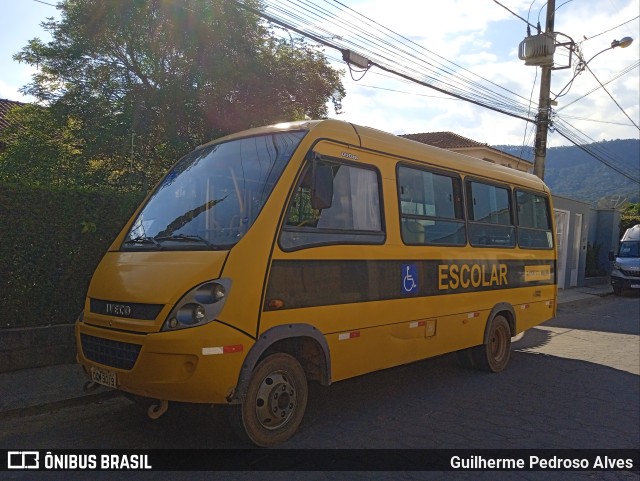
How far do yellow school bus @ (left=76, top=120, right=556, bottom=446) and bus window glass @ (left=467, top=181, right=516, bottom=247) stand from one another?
18.1 inches

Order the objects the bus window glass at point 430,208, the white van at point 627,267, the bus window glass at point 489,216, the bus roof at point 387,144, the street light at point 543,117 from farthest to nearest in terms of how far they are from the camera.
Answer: the white van at point 627,267 < the street light at point 543,117 < the bus window glass at point 489,216 < the bus window glass at point 430,208 < the bus roof at point 387,144

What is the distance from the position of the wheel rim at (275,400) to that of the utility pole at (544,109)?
43.4ft

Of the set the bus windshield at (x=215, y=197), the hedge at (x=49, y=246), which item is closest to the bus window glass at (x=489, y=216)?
the bus windshield at (x=215, y=197)

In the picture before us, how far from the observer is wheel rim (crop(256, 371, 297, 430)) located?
4.29m

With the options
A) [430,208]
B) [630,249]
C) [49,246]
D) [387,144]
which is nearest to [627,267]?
[630,249]

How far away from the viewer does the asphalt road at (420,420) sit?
4422 mm

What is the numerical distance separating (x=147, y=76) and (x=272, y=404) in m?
8.88

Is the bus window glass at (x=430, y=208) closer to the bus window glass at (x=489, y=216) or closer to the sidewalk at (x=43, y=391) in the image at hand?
the bus window glass at (x=489, y=216)

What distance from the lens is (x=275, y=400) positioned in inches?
172

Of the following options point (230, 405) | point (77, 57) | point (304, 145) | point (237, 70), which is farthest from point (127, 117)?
point (230, 405)

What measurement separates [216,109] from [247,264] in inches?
309

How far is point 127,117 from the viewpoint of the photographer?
34.6 feet

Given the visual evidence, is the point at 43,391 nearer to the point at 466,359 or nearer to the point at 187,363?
the point at 187,363
